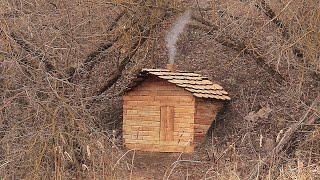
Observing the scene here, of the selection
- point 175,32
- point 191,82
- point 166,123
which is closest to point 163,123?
point 166,123

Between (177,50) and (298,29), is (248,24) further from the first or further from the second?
(177,50)

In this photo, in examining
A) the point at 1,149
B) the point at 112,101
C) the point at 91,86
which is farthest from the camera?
the point at 112,101

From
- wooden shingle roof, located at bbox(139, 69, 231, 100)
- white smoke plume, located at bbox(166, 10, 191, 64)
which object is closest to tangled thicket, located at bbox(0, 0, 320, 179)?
white smoke plume, located at bbox(166, 10, 191, 64)

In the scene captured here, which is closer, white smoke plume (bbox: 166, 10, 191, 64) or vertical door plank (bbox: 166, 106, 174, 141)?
vertical door plank (bbox: 166, 106, 174, 141)

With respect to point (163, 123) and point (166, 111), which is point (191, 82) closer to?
point (166, 111)

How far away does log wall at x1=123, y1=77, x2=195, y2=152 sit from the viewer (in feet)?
37.9

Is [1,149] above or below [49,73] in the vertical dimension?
below

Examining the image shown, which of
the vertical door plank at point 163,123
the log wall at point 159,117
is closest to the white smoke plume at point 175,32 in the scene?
the log wall at point 159,117

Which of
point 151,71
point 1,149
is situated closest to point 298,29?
point 151,71

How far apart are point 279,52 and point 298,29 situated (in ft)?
1.41

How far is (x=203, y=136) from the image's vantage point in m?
11.9

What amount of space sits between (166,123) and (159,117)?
0.51 ft

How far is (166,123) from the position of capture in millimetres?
11641

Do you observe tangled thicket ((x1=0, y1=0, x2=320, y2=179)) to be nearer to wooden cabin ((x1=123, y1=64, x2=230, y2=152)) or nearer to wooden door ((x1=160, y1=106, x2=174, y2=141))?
wooden cabin ((x1=123, y1=64, x2=230, y2=152))
